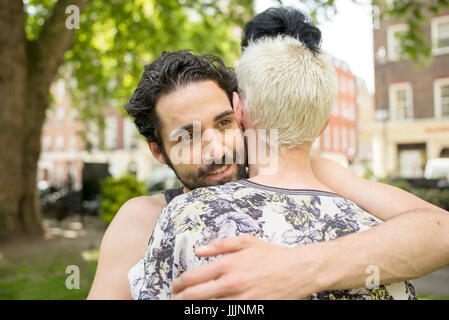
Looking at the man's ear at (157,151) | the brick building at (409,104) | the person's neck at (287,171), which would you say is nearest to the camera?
the person's neck at (287,171)

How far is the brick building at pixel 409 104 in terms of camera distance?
20.7 meters

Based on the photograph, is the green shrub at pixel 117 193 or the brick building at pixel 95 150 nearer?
the green shrub at pixel 117 193

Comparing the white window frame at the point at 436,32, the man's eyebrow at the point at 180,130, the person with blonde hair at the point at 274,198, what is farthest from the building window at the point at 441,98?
the person with blonde hair at the point at 274,198

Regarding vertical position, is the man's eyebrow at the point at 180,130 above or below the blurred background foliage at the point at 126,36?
below

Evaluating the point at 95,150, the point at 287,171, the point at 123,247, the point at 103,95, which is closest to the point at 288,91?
the point at 287,171

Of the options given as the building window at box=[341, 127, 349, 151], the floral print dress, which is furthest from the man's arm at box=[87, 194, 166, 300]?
the building window at box=[341, 127, 349, 151]

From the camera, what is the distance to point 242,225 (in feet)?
3.70

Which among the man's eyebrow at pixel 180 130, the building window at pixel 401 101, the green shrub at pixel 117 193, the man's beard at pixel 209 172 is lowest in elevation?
the green shrub at pixel 117 193

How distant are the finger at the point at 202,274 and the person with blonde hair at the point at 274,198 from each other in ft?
0.07

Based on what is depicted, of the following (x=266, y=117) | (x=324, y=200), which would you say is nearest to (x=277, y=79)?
(x=266, y=117)

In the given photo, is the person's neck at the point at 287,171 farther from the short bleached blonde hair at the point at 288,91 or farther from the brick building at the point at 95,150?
the brick building at the point at 95,150

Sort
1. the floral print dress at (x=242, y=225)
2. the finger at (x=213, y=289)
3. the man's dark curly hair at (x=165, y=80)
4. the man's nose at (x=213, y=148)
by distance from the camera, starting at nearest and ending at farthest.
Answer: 1. the finger at (x=213, y=289)
2. the floral print dress at (x=242, y=225)
3. the man's nose at (x=213, y=148)
4. the man's dark curly hair at (x=165, y=80)

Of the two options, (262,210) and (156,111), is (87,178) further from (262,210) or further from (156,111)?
(262,210)

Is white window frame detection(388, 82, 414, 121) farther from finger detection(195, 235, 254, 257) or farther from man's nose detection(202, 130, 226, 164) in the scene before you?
finger detection(195, 235, 254, 257)
